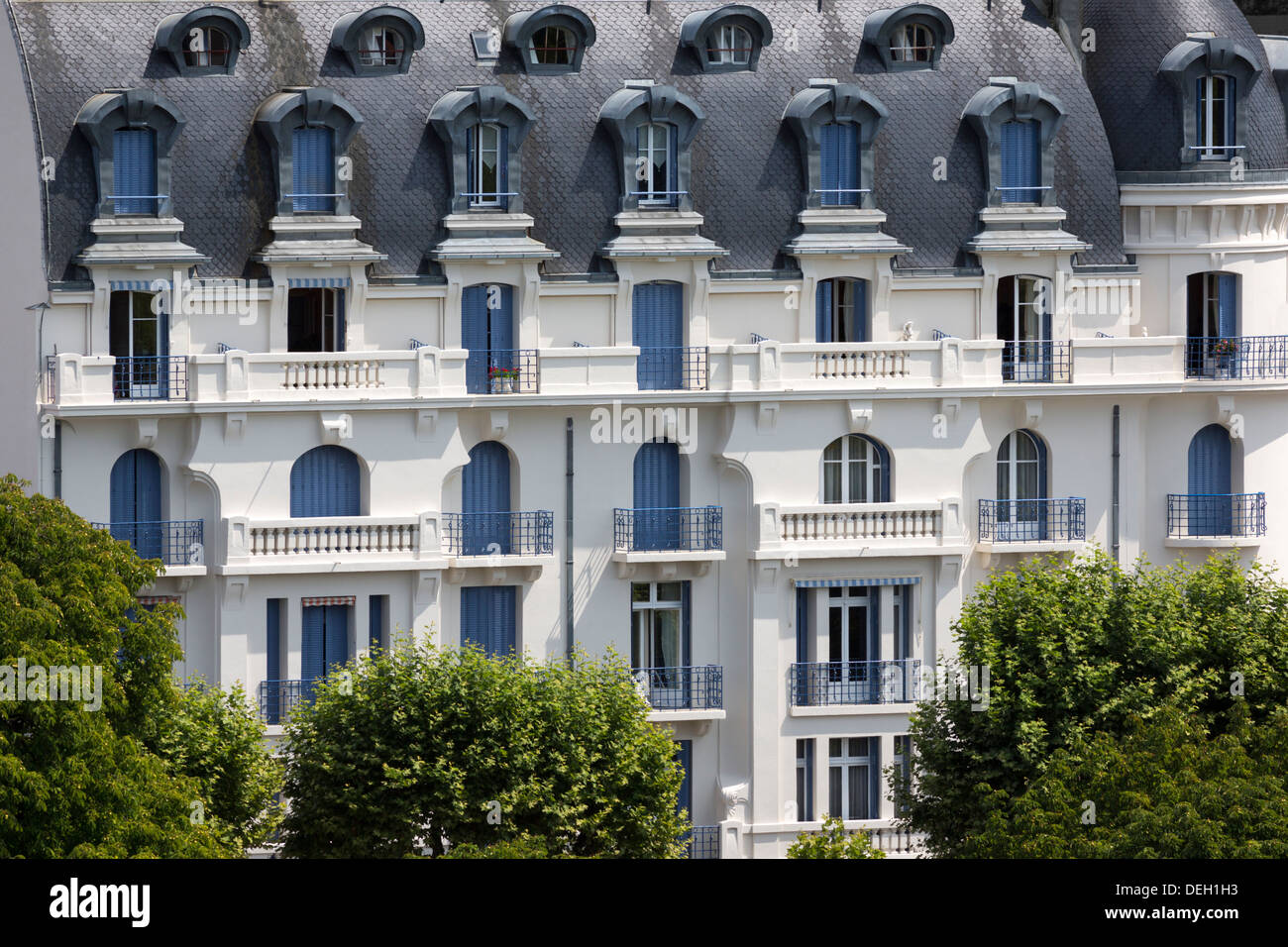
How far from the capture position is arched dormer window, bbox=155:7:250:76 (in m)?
70.9

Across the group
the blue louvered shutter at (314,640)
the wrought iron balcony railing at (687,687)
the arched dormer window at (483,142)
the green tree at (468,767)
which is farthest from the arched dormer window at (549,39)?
the green tree at (468,767)

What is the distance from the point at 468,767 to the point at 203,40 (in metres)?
21.9

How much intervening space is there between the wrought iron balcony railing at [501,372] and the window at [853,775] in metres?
13.0

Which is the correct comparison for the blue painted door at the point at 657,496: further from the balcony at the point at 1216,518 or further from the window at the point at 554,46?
the balcony at the point at 1216,518

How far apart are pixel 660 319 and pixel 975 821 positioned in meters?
18.2

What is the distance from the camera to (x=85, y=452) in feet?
228

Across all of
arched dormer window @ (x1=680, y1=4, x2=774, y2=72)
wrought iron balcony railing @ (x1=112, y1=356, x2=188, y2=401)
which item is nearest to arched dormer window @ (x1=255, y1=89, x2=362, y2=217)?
wrought iron balcony railing @ (x1=112, y1=356, x2=188, y2=401)

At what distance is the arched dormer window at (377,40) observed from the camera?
72.3 metres

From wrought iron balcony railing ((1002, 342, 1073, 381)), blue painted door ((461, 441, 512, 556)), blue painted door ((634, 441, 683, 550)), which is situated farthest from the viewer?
wrought iron balcony railing ((1002, 342, 1073, 381))

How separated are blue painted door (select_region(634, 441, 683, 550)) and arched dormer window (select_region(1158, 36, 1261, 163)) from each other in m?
16.9

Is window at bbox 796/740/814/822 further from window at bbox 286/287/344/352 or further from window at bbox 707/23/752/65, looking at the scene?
window at bbox 707/23/752/65

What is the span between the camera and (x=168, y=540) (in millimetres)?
69938

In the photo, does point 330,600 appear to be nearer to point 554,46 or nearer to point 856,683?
point 856,683
